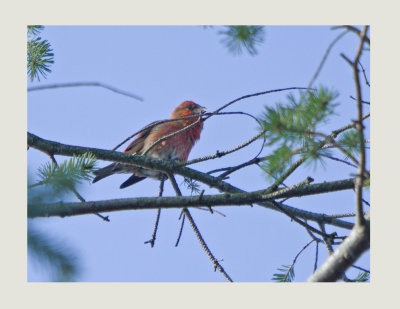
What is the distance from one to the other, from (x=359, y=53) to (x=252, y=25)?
2.48 feet

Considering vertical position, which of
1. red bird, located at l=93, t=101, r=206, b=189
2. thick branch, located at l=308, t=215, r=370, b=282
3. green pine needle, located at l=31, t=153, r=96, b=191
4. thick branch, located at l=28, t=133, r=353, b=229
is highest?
red bird, located at l=93, t=101, r=206, b=189

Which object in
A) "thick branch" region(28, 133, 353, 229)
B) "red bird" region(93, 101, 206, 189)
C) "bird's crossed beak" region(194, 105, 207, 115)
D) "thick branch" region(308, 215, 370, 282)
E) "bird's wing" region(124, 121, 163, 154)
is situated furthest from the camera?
"bird's crossed beak" region(194, 105, 207, 115)

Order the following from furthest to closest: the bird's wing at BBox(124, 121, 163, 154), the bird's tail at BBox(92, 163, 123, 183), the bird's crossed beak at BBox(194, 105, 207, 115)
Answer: the bird's crossed beak at BBox(194, 105, 207, 115), the bird's wing at BBox(124, 121, 163, 154), the bird's tail at BBox(92, 163, 123, 183)

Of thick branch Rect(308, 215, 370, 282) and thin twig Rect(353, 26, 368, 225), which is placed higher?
thin twig Rect(353, 26, 368, 225)

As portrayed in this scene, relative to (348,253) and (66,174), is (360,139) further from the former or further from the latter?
(66,174)

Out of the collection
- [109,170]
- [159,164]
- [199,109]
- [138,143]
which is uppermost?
[199,109]

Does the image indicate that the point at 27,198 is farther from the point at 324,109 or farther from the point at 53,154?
the point at 53,154

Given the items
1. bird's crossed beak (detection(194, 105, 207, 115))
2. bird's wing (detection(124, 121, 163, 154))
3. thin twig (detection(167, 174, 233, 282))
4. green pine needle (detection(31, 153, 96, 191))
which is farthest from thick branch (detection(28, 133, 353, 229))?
bird's crossed beak (detection(194, 105, 207, 115))

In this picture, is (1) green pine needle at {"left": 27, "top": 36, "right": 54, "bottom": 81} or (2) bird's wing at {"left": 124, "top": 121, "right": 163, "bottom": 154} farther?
(2) bird's wing at {"left": 124, "top": 121, "right": 163, "bottom": 154}

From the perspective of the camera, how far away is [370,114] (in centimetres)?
266

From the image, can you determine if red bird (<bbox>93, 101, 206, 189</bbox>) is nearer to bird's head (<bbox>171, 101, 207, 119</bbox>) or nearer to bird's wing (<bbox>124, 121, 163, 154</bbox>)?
bird's wing (<bbox>124, 121, 163, 154</bbox>)

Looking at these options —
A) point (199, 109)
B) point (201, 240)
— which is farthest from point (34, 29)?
point (199, 109)

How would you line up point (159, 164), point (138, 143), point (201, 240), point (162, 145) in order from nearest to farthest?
point (201, 240) < point (159, 164) < point (162, 145) < point (138, 143)

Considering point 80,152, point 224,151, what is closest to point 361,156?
point 224,151
